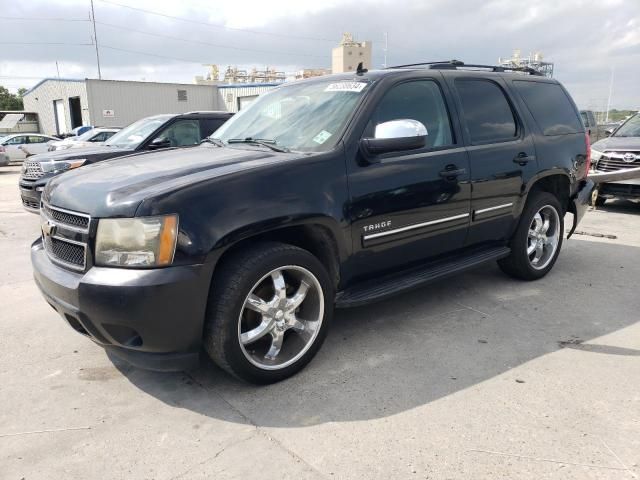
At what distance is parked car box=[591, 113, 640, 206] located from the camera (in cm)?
860

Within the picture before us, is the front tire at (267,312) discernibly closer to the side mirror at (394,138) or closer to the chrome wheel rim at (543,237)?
the side mirror at (394,138)

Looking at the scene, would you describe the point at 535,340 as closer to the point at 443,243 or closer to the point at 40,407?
the point at 443,243

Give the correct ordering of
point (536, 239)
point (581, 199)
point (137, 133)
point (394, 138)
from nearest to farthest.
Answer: point (394, 138) < point (536, 239) < point (581, 199) < point (137, 133)

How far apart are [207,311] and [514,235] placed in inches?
124

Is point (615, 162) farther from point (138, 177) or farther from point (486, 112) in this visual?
point (138, 177)

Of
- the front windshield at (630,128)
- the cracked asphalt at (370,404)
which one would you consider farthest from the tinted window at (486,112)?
the front windshield at (630,128)

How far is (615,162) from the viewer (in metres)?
8.90

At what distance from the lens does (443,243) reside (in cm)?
395

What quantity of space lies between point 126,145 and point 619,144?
8.57 meters

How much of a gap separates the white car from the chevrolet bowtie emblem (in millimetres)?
22568

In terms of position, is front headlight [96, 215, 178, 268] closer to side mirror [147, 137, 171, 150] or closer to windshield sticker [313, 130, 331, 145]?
windshield sticker [313, 130, 331, 145]

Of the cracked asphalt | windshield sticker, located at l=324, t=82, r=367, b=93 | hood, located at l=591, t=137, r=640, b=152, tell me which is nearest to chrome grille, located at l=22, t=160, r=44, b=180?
the cracked asphalt

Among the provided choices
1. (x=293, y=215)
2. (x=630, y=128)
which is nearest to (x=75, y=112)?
(x=630, y=128)

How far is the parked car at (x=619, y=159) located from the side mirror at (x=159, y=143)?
7.52m
